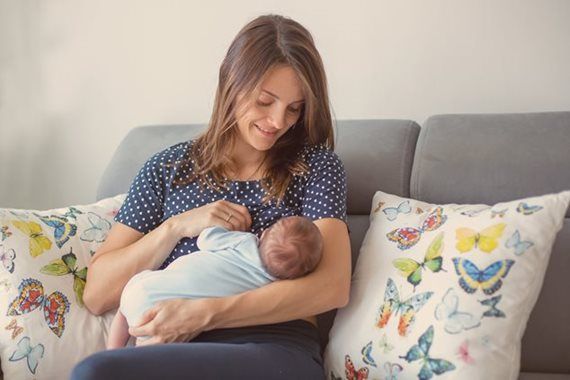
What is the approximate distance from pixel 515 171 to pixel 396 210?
1.01ft

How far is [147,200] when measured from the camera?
71.1 inches

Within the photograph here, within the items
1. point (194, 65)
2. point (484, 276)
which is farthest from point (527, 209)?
point (194, 65)

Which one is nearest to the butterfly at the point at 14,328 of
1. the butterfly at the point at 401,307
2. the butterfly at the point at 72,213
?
the butterfly at the point at 72,213

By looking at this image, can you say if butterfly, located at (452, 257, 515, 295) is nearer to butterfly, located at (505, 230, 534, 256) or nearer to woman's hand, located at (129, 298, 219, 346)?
butterfly, located at (505, 230, 534, 256)

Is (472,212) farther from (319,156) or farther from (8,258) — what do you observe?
(8,258)

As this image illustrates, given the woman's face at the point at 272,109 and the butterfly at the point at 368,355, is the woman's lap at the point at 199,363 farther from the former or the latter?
the woman's face at the point at 272,109

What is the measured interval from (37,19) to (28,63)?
0.16m

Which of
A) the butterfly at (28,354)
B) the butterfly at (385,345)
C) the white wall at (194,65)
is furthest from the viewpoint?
the white wall at (194,65)

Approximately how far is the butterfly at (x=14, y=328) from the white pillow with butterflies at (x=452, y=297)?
27.5 inches

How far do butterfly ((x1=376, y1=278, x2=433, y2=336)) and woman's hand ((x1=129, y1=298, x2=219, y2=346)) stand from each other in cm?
37

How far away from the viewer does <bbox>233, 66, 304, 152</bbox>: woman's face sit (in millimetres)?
1685

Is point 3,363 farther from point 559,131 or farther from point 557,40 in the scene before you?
point 557,40

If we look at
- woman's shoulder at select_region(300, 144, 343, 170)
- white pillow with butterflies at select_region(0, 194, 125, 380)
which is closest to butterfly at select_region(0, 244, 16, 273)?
white pillow with butterflies at select_region(0, 194, 125, 380)

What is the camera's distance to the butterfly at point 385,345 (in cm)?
153
